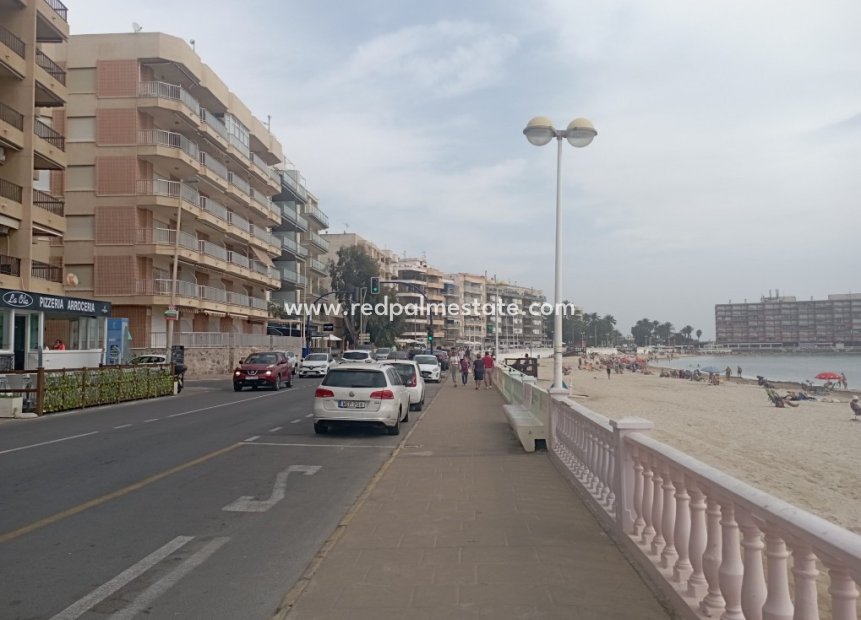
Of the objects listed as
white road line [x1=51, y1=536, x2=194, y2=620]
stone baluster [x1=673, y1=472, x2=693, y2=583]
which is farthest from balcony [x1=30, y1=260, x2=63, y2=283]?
stone baluster [x1=673, y1=472, x2=693, y2=583]

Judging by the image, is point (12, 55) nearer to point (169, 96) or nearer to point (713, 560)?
point (169, 96)

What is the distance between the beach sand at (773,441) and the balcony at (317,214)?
4753 cm

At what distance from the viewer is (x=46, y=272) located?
38.1 metres

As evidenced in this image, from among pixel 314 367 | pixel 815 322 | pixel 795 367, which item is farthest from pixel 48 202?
pixel 815 322

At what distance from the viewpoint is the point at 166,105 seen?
42.1 metres

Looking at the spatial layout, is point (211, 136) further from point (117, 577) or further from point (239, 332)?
point (117, 577)

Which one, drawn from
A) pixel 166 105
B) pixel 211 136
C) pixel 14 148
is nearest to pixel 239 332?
pixel 211 136

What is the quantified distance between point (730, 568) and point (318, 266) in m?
80.8

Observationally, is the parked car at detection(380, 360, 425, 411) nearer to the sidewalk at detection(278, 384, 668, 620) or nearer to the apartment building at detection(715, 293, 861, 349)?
the sidewalk at detection(278, 384, 668, 620)

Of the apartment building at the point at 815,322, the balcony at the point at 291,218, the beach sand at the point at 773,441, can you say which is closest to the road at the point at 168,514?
the beach sand at the point at 773,441

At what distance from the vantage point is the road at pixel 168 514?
17.0ft

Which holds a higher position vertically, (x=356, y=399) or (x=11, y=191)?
(x=11, y=191)

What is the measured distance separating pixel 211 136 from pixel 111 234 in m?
9.36

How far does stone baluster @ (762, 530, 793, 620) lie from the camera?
10.5ft
